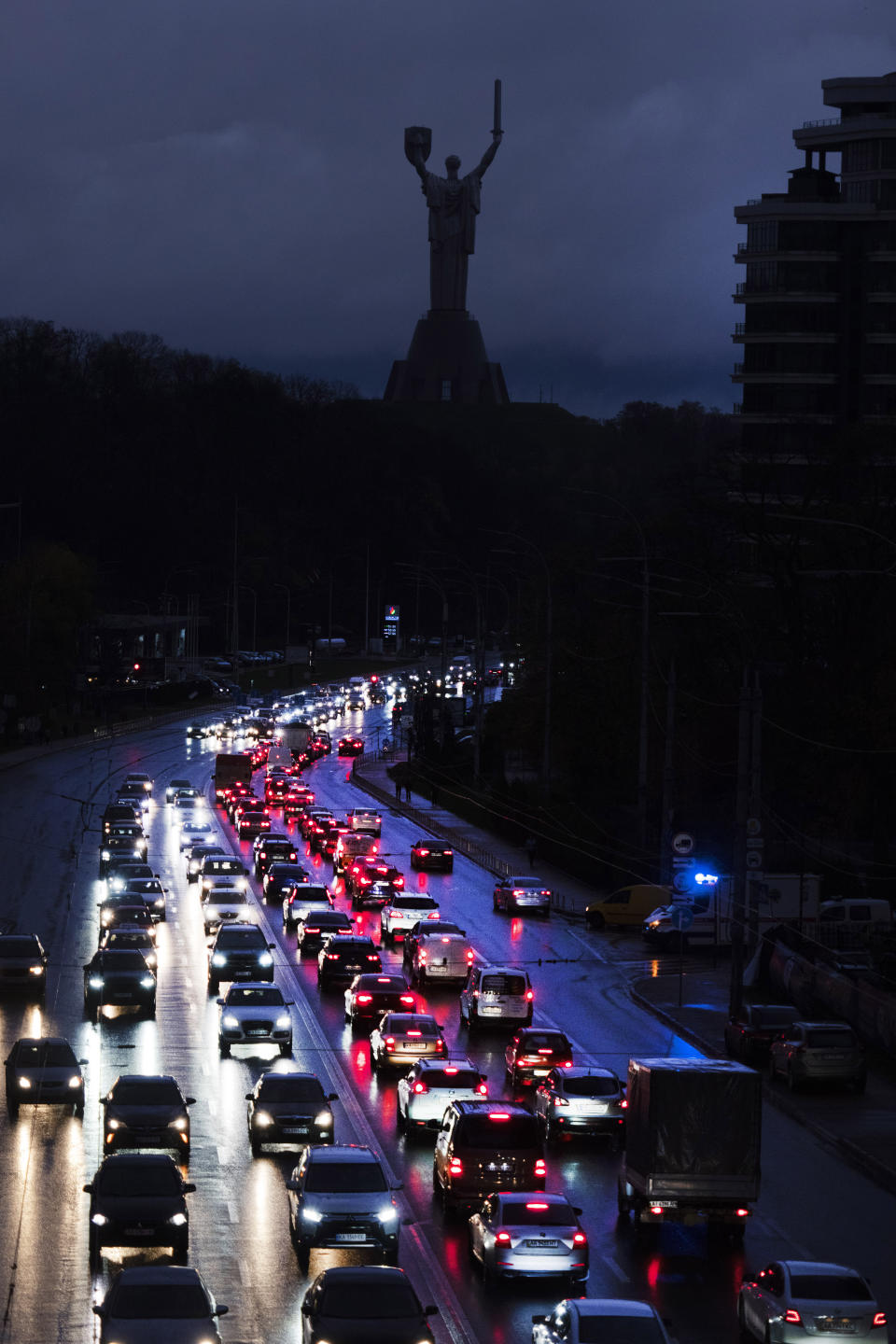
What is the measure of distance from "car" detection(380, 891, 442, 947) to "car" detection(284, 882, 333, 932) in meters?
1.74

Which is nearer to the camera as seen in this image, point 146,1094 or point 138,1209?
point 138,1209

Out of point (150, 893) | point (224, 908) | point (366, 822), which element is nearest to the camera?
point (224, 908)

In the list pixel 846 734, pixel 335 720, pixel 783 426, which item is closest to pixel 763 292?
pixel 783 426

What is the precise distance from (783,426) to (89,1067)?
72379mm

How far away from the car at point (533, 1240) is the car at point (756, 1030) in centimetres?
1597

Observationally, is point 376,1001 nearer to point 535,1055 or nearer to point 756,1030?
point 535,1055

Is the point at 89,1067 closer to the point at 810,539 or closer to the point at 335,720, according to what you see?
the point at 810,539

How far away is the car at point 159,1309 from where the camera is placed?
16.8m

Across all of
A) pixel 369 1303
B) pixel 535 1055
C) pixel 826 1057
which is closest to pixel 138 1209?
pixel 369 1303

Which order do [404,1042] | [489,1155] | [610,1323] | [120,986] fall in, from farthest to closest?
[120,986] → [404,1042] → [489,1155] → [610,1323]

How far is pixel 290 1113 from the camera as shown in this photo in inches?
1092

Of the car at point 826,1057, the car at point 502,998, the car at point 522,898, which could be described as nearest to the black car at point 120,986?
the car at point 502,998

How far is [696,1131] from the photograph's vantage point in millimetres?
23781

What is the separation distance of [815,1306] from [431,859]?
5313 centimetres
